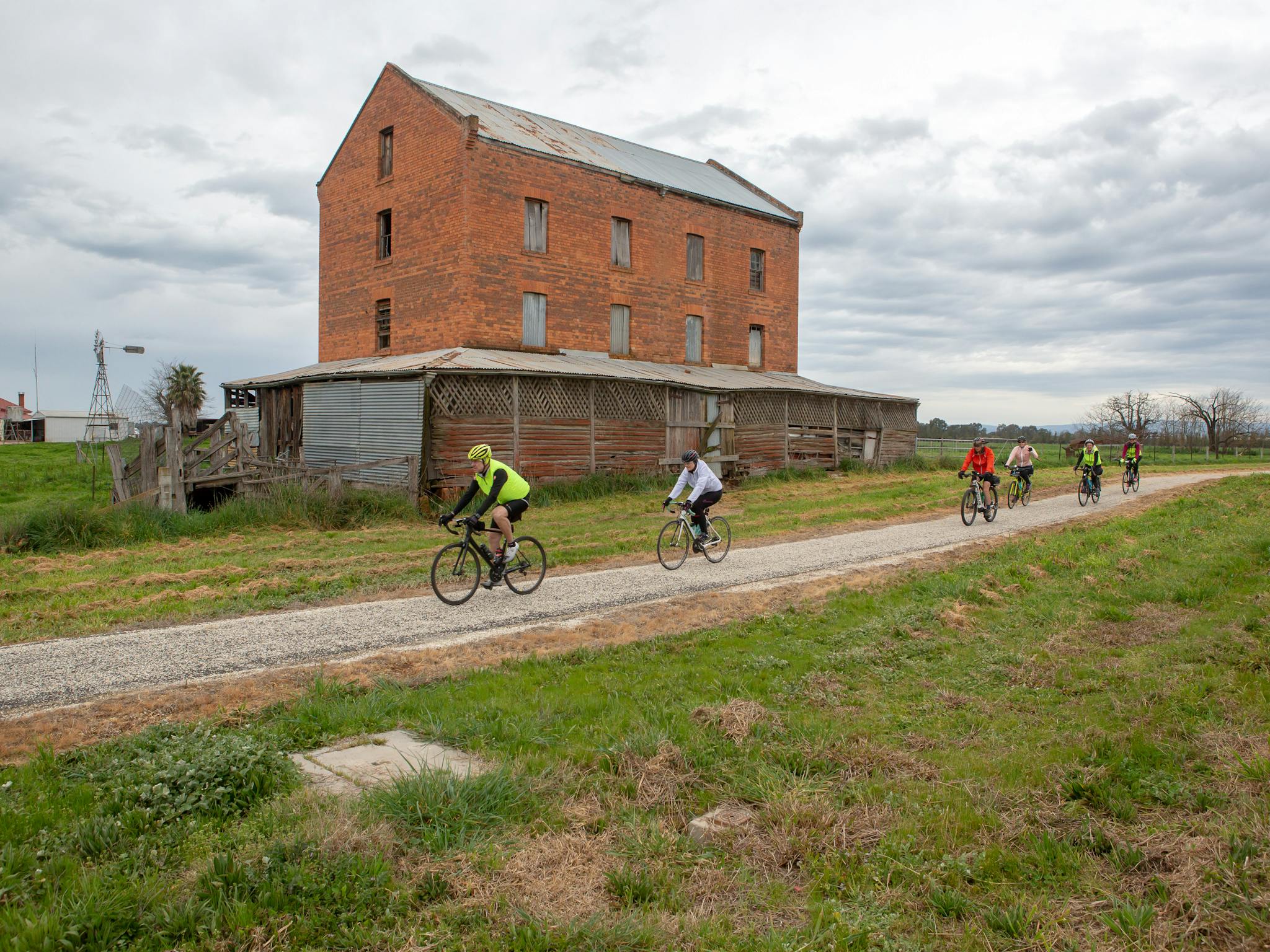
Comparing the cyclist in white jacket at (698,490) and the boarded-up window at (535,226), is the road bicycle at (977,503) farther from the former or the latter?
the boarded-up window at (535,226)

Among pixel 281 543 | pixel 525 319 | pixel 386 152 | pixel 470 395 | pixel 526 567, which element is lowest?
pixel 281 543

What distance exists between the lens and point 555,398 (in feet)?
82.3

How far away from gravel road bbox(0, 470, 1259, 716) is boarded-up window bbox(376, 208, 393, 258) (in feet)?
68.1

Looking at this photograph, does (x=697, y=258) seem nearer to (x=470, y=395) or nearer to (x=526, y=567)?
(x=470, y=395)

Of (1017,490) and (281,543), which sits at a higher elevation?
(1017,490)

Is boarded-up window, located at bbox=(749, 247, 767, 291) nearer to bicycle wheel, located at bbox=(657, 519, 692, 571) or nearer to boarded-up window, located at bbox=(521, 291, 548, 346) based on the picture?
boarded-up window, located at bbox=(521, 291, 548, 346)

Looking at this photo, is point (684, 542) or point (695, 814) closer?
point (695, 814)

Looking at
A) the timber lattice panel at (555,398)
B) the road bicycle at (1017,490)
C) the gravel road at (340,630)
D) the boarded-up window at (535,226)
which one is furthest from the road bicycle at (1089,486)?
the boarded-up window at (535,226)

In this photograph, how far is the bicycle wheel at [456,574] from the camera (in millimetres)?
10594

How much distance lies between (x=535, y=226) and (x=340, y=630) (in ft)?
76.5

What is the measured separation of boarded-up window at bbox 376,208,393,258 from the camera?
31.1 m

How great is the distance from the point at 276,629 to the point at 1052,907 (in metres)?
7.76

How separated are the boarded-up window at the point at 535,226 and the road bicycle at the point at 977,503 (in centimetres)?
1703

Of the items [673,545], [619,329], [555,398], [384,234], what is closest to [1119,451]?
[619,329]
